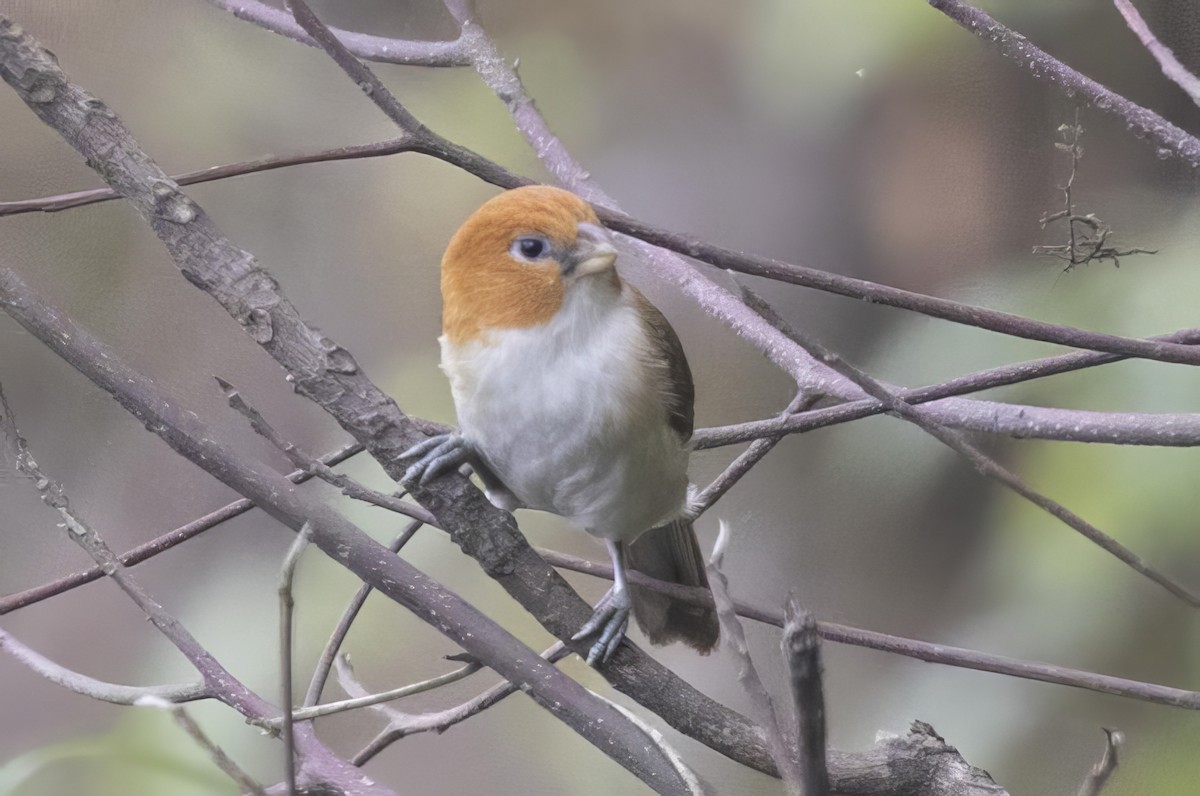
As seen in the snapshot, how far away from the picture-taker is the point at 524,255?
0.85 metres

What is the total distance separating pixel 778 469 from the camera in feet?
4.33

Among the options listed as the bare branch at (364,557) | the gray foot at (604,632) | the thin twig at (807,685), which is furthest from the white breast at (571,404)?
the thin twig at (807,685)

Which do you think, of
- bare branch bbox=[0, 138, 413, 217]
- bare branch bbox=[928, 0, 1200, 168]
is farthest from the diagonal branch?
bare branch bbox=[928, 0, 1200, 168]

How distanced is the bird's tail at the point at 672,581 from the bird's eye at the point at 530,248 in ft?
1.39

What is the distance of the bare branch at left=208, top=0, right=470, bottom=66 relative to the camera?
1156 mm

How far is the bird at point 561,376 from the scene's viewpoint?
834 mm

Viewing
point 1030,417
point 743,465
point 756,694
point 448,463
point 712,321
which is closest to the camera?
point 756,694

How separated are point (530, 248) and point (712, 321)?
51 centimetres

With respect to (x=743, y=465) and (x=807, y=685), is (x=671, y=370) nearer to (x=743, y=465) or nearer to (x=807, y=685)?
(x=743, y=465)

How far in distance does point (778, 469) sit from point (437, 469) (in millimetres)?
653

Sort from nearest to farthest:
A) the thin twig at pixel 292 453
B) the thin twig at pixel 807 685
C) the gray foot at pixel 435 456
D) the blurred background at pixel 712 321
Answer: the thin twig at pixel 807 685
the thin twig at pixel 292 453
the gray foot at pixel 435 456
the blurred background at pixel 712 321

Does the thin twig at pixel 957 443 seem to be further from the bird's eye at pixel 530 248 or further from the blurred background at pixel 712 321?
the bird's eye at pixel 530 248

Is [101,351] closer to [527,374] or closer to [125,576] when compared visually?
[125,576]

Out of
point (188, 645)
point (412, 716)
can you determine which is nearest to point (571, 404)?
point (188, 645)
